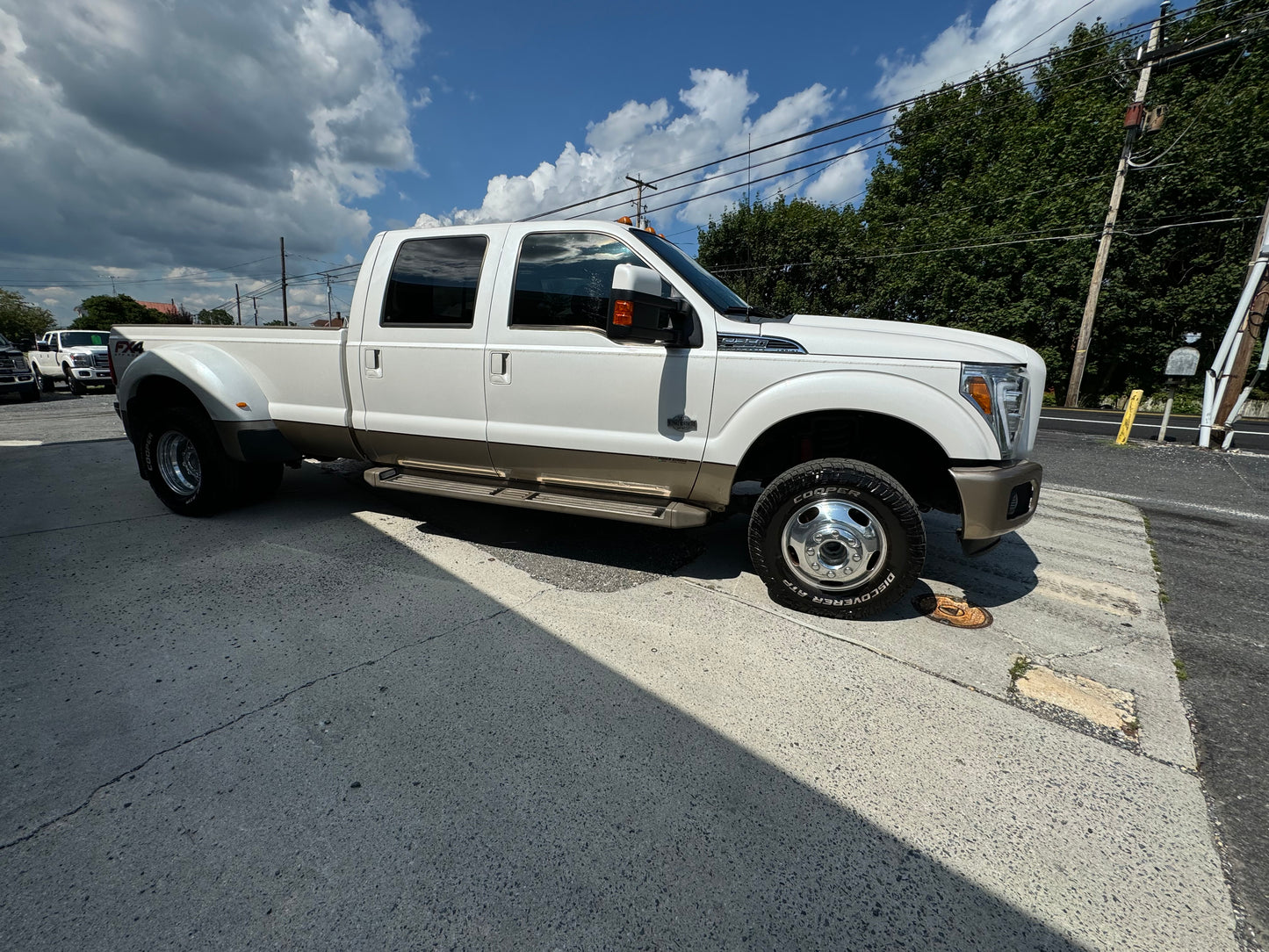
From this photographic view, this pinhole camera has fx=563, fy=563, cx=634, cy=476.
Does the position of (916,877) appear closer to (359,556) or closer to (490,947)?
(490,947)

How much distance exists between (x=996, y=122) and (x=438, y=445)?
32905 millimetres

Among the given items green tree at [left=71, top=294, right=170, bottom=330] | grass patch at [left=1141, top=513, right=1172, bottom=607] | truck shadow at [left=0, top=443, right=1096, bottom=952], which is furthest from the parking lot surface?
green tree at [left=71, top=294, right=170, bottom=330]

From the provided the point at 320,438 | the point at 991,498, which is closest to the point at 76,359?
the point at 320,438

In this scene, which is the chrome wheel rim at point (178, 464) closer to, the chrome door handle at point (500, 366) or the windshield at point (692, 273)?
the chrome door handle at point (500, 366)

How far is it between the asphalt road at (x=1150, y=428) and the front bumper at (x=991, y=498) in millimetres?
10301

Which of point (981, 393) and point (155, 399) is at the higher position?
point (981, 393)

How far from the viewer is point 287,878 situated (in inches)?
59.1

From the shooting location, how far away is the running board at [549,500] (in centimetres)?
317

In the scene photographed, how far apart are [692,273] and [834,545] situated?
70.6 inches

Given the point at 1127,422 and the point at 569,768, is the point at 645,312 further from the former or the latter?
the point at 1127,422

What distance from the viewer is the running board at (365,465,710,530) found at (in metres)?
3.17

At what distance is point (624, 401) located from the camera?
3238 millimetres

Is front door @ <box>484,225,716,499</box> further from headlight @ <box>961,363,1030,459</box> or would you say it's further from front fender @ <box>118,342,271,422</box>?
front fender @ <box>118,342,271,422</box>

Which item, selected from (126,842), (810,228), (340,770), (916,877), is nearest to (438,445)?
(340,770)
